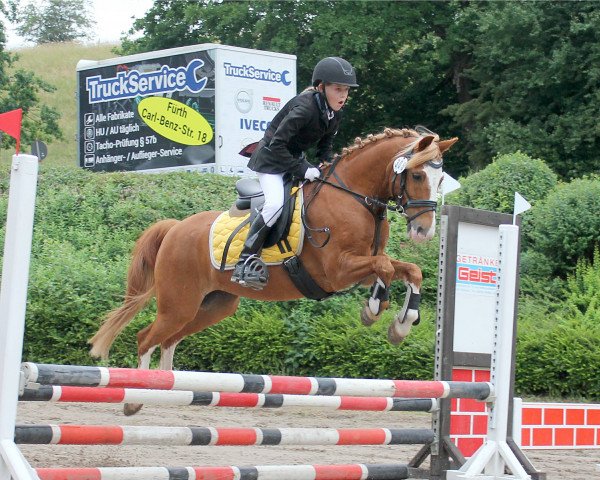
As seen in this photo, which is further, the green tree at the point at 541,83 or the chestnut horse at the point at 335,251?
the green tree at the point at 541,83

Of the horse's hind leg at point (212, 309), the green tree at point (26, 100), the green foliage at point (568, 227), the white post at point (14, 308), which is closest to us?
the white post at point (14, 308)

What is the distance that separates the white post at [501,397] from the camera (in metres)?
5.05

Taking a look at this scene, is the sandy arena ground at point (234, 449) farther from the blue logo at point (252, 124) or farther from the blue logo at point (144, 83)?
the blue logo at point (144, 83)

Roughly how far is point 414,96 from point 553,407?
60.3ft

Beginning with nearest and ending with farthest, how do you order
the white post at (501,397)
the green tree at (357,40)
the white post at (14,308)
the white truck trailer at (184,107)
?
the white post at (14,308)
the white post at (501,397)
the white truck trailer at (184,107)
the green tree at (357,40)

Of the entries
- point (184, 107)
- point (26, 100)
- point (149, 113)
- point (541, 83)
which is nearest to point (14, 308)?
point (184, 107)

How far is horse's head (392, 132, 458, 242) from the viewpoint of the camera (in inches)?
216

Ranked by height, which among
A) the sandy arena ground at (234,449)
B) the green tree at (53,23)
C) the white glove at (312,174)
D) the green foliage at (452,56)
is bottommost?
the sandy arena ground at (234,449)

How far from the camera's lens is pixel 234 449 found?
6250mm

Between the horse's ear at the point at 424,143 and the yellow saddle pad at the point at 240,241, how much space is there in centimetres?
84

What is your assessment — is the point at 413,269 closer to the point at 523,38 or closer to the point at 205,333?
the point at 205,333

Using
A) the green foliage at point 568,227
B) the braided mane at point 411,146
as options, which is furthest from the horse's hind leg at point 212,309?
the green foliage at point 568,227

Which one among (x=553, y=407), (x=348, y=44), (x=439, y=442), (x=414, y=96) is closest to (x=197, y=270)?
(x=439, y=442)

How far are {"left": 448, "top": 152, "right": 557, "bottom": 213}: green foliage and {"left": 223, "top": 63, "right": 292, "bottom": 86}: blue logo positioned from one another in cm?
360
